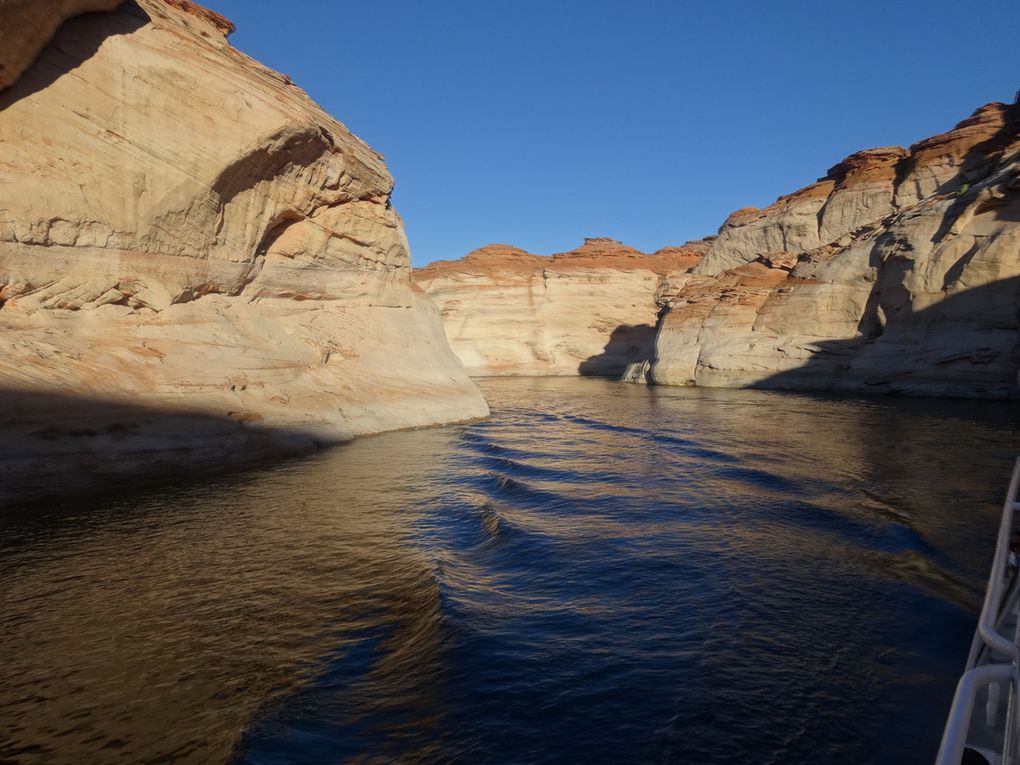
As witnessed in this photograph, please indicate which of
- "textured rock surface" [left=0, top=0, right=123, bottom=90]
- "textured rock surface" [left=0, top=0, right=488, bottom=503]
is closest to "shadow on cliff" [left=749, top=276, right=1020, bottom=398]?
"textured rock surface" [left=0, top=0, right=488, bottom=503]

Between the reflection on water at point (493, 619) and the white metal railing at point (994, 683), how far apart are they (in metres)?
0.64

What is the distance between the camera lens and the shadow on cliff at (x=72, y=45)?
8.87 m

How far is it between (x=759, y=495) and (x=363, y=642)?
20.5 feet

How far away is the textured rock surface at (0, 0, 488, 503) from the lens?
8.64m

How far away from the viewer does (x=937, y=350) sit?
21.6m

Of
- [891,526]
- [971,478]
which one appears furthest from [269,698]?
[971,478]

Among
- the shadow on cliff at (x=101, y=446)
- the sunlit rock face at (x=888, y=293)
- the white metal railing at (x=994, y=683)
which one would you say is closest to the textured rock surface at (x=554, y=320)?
the sunlit rock face at (x=888, y=293)

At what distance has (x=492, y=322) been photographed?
49.8m

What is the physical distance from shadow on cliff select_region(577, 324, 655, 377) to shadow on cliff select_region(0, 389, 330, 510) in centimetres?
4141

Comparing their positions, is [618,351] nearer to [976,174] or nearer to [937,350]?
[976,174]

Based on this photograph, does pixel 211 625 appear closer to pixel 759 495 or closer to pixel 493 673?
pixel 493 673

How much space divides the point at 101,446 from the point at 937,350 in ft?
86.1

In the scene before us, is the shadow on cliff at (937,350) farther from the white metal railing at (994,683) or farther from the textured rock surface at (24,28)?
the textured rock surface at (24,28)

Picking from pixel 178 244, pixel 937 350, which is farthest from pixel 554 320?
pixel 178 244
